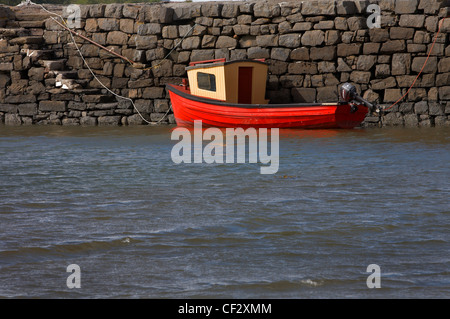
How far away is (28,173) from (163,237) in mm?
4096

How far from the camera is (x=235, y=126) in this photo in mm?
13766

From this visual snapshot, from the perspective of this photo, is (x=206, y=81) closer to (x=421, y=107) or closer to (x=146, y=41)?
(x=146, y=41)

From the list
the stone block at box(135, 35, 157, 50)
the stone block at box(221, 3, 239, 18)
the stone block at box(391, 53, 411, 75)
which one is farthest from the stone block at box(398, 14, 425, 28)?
the stone block at box(135, 35, 157, 50)

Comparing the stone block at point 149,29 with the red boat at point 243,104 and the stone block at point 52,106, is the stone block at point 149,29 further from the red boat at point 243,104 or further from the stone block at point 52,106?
the stone block at point 52,106

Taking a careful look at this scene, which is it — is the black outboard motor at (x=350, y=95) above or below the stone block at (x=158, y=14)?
below

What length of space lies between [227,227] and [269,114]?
26.3 feet

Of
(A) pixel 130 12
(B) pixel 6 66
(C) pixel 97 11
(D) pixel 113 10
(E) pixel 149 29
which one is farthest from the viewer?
(B) pixel 6 66

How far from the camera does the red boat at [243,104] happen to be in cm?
1311

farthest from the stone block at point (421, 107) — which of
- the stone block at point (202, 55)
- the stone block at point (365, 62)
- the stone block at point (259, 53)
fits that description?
the stone block at point (202, 55)

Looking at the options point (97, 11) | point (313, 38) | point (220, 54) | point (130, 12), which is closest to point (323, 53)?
point (313, 38)

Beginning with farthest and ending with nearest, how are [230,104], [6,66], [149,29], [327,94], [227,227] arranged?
1. [6,66]
2. [149,29]
3. [327,94]
4. [230,104]
5. [227,227]

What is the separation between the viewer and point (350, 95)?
1309cm

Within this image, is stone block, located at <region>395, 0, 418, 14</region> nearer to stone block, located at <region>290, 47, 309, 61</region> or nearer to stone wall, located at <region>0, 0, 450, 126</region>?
stone wall, located at <region>0, 0, 450, 126</region>
